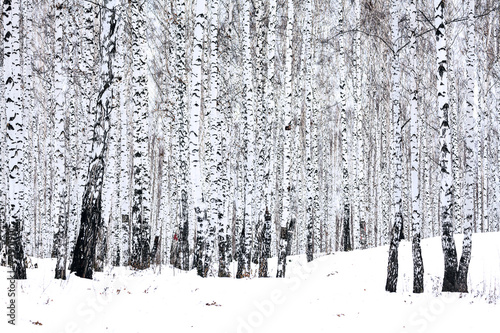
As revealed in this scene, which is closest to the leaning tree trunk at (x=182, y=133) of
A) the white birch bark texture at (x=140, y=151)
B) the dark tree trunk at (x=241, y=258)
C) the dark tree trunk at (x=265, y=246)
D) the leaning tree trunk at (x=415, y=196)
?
the white birch bark texture at (x=140, y=151)

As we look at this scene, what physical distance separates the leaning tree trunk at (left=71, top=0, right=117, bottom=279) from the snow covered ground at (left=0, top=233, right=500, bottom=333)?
19.6 inches

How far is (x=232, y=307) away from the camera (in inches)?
348

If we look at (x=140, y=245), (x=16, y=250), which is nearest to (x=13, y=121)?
(x=16, y=250)

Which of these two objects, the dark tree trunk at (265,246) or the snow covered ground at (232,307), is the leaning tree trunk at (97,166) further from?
the dark tree trunk at (265,246)

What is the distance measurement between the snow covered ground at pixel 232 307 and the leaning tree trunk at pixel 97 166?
498 millimetres

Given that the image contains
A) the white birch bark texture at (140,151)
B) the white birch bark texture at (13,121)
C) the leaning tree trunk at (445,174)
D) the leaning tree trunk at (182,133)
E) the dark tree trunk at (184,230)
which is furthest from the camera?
the dark tree trunk at (184,230)

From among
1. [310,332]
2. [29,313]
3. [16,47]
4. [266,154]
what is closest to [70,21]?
[16,47]

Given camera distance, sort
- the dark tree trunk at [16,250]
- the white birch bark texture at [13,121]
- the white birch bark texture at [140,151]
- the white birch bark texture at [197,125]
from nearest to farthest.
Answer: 1. the dark tree trunk at [16,250]
2. the white birch bark texture at [13,121]
3. the white birch bark texture at [197,125]
4. the white birch bark texture at [140,151]

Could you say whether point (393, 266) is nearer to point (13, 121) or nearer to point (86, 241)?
point (86, 241)

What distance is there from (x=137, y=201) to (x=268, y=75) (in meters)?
6.15

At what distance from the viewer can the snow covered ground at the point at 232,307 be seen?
7.46m

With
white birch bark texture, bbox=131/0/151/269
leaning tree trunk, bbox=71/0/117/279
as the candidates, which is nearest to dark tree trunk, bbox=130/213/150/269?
white birch bark texture, bbox=131/0/151/269

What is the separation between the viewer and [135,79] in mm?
14258

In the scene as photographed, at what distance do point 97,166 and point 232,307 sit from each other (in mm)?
4360
